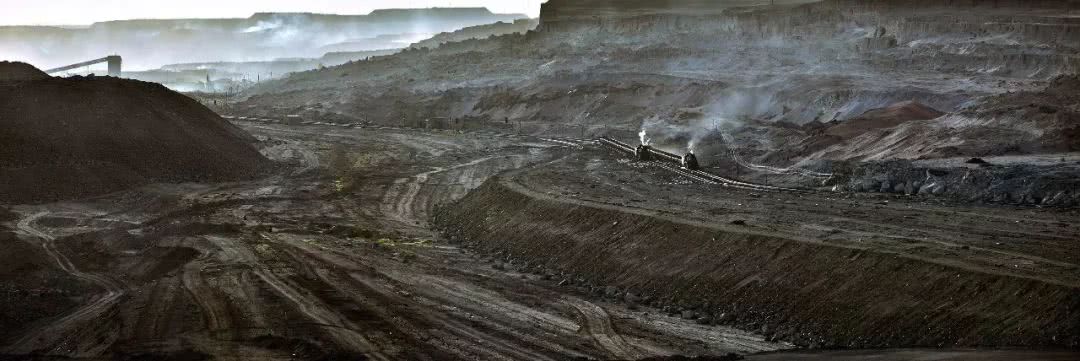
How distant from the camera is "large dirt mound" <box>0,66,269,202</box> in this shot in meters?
37.0

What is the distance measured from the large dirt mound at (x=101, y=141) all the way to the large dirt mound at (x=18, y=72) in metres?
0.11

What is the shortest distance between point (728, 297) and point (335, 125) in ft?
157

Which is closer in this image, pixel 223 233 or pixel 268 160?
pixel 223 233

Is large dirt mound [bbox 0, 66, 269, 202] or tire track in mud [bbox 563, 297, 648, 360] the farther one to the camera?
large dirt mound [bbox 0, 66, 269, 202]

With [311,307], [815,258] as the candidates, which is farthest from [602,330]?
[311,307]

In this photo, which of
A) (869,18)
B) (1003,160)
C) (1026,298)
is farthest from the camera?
(869,18)

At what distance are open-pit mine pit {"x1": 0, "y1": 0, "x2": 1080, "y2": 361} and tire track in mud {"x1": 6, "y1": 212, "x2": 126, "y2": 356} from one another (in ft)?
0.26

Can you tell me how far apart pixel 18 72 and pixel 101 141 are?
923 centimetres

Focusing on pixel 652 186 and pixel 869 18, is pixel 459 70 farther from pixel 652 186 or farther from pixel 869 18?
pixel 652 186

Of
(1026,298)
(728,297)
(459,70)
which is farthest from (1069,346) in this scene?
(459,70)

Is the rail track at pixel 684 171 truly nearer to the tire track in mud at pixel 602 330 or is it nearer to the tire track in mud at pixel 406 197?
the tire track in mud at pixel 406 197

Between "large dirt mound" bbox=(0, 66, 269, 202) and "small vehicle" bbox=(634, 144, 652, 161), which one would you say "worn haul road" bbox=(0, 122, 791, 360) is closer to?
"large dirt mound" bbox=(0, 66, 269, 202)

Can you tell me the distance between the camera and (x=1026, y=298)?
17.0 metres

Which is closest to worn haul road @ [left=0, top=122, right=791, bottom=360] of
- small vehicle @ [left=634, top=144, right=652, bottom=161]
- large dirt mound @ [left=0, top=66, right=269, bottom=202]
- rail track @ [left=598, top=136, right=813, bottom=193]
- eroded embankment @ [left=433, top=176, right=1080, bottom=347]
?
eroded embankment @ [left=433, top=176, right=1080, bottom=347]
